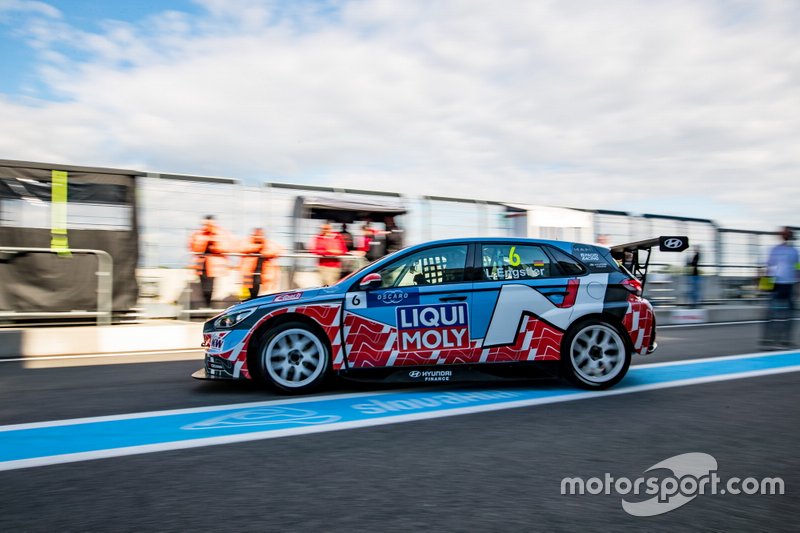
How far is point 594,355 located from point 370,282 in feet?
7.84

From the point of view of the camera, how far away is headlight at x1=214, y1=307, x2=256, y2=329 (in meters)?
6.18

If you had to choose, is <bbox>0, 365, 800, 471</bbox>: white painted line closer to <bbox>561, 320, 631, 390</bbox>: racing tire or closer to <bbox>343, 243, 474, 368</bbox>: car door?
<bbox>561, 320, 631, 390</bbox>: racing tire

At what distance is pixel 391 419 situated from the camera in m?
5.18

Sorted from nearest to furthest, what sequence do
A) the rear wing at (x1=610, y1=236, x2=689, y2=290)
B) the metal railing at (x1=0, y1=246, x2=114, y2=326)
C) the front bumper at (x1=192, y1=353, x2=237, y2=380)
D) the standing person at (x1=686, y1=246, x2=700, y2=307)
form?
the front bumper at (x1=192, y1=353, x2=237, y2=380) < the rear wing at (x1=610, y1=236, x2=689, y2=290) < the metal railing at (x1=0, y1=246, x2=114, y2=326) < the standing person at (x1=686, y1=246, x2=700, y2=307)

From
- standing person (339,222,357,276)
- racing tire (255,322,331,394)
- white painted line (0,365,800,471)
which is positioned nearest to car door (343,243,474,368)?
racing tire (255,322,331,394)

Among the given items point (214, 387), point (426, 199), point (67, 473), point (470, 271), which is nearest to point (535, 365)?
point (470, 271)

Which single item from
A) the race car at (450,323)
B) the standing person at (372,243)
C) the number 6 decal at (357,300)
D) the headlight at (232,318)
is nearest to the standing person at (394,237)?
the standing person at (372,243)

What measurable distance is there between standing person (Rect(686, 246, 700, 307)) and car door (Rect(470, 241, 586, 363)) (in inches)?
397

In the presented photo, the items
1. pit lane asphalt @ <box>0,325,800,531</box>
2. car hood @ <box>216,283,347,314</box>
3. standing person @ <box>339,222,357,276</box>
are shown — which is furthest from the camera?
standing person @ <box>339,222,357,276</box>

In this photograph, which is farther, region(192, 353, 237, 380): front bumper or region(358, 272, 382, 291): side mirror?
A: region(358, 272, 382, 291): side mirror

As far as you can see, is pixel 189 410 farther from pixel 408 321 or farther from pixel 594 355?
pixel 594 355

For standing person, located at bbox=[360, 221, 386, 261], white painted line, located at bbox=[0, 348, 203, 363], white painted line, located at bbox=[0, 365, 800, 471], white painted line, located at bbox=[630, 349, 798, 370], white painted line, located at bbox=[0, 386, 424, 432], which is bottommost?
white painted line, located at bbox=[0, 365, 800, 471]

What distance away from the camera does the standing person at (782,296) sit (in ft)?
34.0

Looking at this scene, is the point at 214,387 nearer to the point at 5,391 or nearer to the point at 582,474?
the point at 5,391
